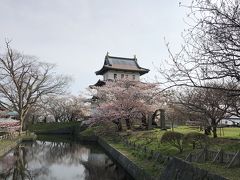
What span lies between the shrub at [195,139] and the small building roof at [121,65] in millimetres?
37996

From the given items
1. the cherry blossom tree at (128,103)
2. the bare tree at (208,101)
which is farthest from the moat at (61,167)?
the cherry blossom tree at (128,103)

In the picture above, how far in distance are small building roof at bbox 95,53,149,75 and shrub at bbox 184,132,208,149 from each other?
38.0 meters

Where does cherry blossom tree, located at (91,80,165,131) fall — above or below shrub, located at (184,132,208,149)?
above

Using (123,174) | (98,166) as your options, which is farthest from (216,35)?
(98,166)

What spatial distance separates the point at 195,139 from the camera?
18.0 metres

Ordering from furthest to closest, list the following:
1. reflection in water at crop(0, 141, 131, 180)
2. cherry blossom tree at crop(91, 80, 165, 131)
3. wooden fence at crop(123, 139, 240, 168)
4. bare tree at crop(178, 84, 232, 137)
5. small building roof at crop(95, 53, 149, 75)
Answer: small building roof at crop(95, 53, 149, 75) < cherry blossom tree at crop(91, 80, 165, 131) < reflection in water at crop(0, 141, 131, 180) < wooden fence at crop(123, 139, 240, 168) < bare tree at crop(178, 84, 232, 137)

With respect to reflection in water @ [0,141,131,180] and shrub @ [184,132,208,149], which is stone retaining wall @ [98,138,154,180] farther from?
shrub @ [184,132,208,149]

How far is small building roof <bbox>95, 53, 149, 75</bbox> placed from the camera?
56438 millimetres

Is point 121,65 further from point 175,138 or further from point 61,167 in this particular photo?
point 175,138

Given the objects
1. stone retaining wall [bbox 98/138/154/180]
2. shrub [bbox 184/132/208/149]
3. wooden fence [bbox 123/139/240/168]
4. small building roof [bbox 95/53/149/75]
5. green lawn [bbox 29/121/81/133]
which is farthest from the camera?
green lawn [bbox 29/121/81/133]

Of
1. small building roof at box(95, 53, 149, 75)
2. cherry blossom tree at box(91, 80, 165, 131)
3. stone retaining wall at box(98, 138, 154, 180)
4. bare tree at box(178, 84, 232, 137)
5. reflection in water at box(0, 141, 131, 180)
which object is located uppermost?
small building roof at box(95, 53, 149, 75)

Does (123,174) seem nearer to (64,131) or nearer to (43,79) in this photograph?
(43,79)

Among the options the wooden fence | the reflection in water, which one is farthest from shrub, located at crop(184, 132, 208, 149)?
the reflection in water

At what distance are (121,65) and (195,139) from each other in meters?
40.6
